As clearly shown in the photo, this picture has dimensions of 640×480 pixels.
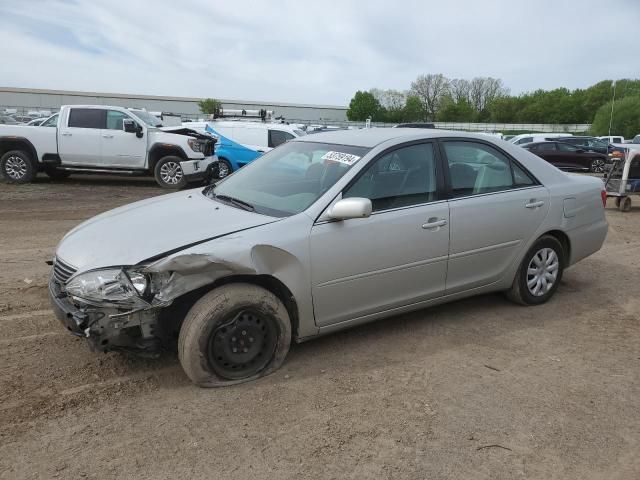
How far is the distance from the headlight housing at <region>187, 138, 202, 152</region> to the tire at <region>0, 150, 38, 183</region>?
3838mm

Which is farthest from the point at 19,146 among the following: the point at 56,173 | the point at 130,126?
the point at 130,126

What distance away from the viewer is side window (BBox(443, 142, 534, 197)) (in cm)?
434

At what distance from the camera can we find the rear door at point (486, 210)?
4.25 meters

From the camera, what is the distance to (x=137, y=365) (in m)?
3.67

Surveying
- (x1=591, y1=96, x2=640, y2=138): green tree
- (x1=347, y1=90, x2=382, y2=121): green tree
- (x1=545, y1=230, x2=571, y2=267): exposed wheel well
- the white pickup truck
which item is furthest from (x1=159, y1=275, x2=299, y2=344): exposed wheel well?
(x1=347, y1=90, x2=382, y2=121): green tree

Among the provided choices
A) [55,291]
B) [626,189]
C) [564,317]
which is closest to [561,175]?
[564,317]

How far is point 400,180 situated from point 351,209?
0.74 m

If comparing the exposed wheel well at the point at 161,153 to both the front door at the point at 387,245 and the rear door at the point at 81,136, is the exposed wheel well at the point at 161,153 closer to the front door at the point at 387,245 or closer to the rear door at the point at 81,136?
the rear door at the point at 81,136

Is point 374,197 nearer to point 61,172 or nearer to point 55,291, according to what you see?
point 55,291

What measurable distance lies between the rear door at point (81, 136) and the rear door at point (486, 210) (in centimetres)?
1086

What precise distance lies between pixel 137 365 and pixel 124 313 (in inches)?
29.0

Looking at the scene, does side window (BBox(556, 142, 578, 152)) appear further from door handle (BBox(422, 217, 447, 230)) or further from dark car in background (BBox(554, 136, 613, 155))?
door handle (BBox(422, 217, 447, 230))

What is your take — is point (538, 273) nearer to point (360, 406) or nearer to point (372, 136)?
point (372, 136)

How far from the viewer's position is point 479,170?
4.49 metres
